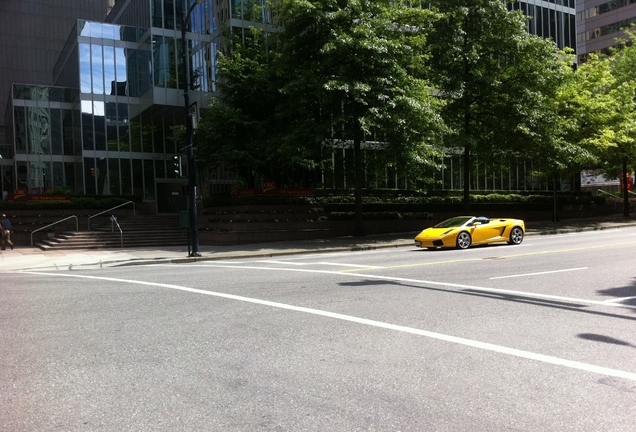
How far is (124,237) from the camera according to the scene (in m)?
28.4

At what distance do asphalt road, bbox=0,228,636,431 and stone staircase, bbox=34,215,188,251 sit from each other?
16.5m

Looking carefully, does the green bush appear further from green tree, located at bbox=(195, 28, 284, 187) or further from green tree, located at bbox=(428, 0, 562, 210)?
green tree, located at bbox=(428, 0, 562, 210)

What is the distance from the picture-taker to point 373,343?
20.9ft

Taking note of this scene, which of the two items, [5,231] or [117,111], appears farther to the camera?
[117,111]

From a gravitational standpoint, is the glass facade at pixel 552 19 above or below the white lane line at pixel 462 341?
above

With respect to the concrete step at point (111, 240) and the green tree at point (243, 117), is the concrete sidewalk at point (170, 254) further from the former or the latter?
the green tree at point (243, 117)

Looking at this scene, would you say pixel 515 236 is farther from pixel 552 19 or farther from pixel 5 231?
pixel 552 19

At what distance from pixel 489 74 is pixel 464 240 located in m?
12.8

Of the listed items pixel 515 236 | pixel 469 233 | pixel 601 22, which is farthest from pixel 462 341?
pixel 601 22

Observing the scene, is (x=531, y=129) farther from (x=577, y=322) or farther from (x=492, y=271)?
(x=577, y=322)

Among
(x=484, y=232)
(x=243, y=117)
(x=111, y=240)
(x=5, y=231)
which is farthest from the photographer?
(x=243, y=117)

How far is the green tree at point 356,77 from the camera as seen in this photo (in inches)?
902

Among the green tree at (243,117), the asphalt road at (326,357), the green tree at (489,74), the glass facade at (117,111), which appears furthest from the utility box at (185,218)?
the glass facade at (117,111)

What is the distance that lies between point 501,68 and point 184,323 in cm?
2644
